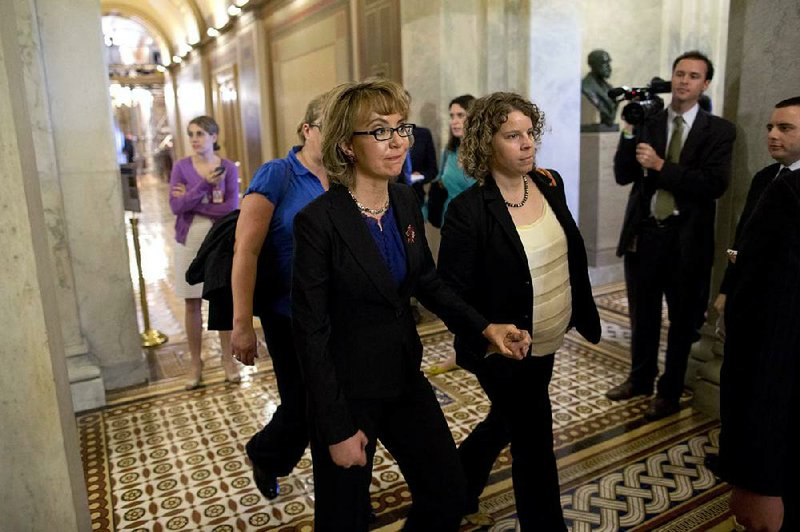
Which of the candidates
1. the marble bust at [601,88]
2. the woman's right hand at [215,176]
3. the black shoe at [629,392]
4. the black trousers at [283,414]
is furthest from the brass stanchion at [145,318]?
the marble bust at [601,88]

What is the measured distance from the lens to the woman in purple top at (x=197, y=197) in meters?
4.09

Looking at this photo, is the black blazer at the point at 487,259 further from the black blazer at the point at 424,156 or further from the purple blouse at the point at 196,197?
the black blazer at the point at 424,156

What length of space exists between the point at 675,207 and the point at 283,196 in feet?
7.08

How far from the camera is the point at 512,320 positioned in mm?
2225

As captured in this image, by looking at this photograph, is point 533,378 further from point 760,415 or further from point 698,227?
point 698,227

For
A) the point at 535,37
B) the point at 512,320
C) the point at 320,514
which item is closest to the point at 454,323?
the point at 512,320

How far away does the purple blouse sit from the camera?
408 cm

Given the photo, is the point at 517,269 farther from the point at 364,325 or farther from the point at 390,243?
the point at 364,325

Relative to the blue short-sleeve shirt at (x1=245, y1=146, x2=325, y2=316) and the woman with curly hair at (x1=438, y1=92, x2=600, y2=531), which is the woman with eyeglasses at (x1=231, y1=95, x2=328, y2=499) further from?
the woman with curly hair at (x1=438, y1=92, x2=600, y2=531)

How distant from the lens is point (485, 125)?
2213 mm

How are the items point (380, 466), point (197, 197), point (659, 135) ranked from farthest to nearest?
point (197, 197)
point (659, 135)
point (380, 466)

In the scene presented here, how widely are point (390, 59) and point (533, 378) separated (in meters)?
5.10

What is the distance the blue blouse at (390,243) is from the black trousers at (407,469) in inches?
11.6

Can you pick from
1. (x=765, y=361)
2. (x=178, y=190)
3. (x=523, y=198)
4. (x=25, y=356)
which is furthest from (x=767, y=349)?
(x=178, y=190)
